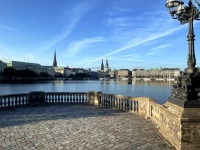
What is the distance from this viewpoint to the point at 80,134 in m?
8.92

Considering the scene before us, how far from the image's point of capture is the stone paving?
747 cm

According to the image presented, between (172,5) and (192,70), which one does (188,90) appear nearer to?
(192,70)

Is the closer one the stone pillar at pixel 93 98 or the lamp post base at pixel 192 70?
the lamp post base at pixel 192 70

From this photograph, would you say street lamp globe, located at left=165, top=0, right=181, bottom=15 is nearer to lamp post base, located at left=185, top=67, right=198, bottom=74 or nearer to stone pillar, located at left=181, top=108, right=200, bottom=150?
lamp post base, located at left=185, top=67, right=198, bottom=74

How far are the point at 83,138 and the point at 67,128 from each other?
182 centimetres

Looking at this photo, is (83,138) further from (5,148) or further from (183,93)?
(183,93)

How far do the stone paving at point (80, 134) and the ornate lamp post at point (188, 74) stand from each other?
1.89 meters

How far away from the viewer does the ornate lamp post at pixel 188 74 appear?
752 cm

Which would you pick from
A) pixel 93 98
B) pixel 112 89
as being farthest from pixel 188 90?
pixel 112 89

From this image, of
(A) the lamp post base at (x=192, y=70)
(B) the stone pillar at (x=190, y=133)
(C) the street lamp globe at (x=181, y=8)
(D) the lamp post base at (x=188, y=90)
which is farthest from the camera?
(C) the street lamp globe at (x=181, y=8)

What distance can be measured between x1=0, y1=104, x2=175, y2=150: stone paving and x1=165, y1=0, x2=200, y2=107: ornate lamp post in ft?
6.19

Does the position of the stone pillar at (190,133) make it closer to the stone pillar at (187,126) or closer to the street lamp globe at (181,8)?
the stone pillar at (187,126)

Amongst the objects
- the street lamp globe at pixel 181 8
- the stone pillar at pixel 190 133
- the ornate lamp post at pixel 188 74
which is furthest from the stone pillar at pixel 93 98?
the stone pillar at pixel 190 133

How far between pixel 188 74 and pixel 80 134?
17.0 ft
